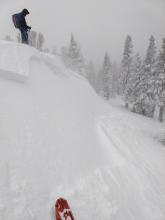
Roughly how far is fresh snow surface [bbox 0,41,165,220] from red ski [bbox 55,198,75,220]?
18cm

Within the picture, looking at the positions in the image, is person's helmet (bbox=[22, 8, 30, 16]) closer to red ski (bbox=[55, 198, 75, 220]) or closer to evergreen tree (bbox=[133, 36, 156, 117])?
red ski (bbox=[55, 198, 75, 220])

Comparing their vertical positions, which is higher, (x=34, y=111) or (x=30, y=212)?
(x=34, y=111)

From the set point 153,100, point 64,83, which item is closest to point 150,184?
point 64,83

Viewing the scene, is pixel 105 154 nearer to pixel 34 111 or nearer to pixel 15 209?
pixel 34 111

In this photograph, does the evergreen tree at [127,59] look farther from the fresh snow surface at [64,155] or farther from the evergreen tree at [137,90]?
the fresh snow surface at [64,155]

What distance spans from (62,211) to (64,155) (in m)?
2.30

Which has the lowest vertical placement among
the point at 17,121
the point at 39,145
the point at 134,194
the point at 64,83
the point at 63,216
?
the point at 134,194

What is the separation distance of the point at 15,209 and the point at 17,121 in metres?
3.21

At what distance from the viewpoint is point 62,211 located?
552 centimetres

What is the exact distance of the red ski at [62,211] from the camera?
5.44 meters

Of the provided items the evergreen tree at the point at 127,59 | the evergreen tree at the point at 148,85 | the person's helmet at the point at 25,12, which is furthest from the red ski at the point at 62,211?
the evergreen tree at the point at 127,59

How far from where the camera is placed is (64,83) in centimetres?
1291

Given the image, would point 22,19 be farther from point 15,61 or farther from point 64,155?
point 64,155

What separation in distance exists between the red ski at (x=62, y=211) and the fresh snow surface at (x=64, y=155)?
0.18 m
